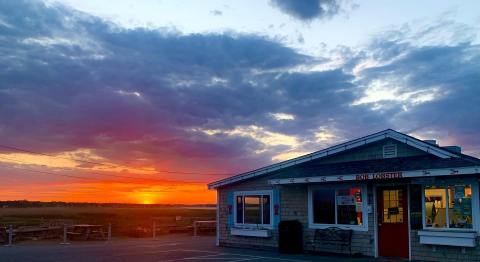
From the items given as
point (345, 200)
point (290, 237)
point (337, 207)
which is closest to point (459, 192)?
point (345, 200)

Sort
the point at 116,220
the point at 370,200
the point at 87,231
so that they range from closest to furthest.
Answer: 1. the point at 370,200
2. the point at 87,231
3. the point at 116,220

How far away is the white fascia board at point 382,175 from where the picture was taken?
13.9 m

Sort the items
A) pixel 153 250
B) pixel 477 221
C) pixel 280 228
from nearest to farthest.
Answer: pixel 477 221 → pixel 280 228 → pixel 153 250

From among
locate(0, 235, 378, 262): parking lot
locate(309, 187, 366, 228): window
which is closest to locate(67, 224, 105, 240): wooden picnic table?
locate(0, 235, 378, 262): parking lot

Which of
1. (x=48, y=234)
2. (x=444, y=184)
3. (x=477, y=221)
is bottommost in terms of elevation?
(x=48, y=234)

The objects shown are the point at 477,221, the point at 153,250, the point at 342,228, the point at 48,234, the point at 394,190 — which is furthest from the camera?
the point at 48,234

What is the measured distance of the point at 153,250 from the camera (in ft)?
68.5

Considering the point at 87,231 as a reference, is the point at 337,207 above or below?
above

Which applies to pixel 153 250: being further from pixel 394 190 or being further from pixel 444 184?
pixel 444 184

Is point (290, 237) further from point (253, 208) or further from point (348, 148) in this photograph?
point (348, 148)

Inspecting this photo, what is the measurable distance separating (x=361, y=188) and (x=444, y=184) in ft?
9.23

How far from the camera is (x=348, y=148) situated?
18188 millimetres

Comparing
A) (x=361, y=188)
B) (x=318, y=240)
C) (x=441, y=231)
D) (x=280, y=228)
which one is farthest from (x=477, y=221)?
(x=280, y=228)

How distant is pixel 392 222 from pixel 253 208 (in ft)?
20.3
